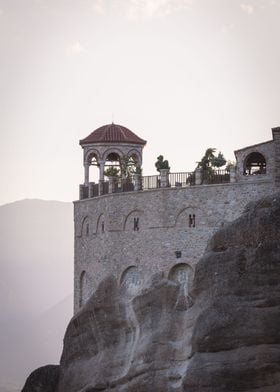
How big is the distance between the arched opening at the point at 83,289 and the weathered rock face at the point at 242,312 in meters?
19.2

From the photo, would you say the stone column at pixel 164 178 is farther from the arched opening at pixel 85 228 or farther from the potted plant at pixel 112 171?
the arched opening at pixel 85 228

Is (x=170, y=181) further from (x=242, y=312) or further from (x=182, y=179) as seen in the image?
(x=242, y=312)

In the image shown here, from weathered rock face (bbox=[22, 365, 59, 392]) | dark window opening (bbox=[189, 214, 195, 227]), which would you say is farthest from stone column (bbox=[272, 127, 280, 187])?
weathered rock face (bbox=[22, 365, 59, 392])

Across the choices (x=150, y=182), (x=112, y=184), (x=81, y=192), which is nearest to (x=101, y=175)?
(x=81, y=192)

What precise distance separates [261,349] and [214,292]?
5979 millimetres

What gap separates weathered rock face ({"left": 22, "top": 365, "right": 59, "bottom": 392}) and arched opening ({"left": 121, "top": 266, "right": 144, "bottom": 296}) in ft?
33.4

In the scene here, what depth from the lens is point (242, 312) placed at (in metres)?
75.8

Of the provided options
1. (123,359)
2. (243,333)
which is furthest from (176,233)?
(243,333)

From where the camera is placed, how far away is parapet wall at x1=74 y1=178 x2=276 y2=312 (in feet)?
285

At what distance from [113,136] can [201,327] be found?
82.7 ft

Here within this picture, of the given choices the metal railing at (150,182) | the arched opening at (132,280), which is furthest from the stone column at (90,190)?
the arched opening at (132,280)

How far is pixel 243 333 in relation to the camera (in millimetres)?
75375

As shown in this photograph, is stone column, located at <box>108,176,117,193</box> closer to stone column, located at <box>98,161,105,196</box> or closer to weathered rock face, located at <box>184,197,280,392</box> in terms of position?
stone column, located at <box>98,161,105,196</box>

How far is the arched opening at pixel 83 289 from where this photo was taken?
97750 millimetres
